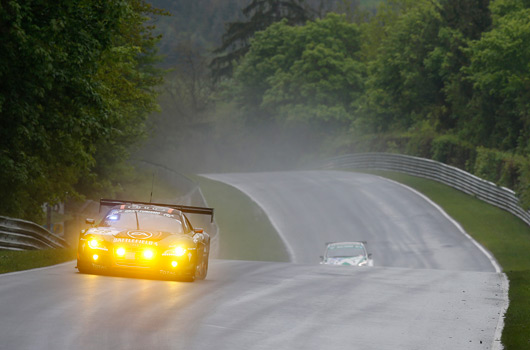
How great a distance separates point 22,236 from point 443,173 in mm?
35028

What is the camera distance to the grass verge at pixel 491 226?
33.3 m

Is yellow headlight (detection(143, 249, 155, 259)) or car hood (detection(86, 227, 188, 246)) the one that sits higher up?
car hood (detection(86, 227, 188, 246))

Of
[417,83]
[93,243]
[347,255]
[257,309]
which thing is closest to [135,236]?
[93,243]

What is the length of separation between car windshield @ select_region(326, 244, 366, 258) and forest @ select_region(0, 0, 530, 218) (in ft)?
28.9

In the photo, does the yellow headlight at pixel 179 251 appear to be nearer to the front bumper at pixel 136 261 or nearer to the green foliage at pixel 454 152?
the front bumper at pixel 136 261

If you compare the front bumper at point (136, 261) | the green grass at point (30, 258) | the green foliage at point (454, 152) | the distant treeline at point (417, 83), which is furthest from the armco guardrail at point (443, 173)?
the front bumper at point (136, 261)

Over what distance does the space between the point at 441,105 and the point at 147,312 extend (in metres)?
65.7

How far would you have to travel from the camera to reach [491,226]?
4125cm

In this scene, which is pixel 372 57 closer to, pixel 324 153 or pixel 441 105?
pixel 324 153

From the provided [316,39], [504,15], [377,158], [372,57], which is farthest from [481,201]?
[372,57]

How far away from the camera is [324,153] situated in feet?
288

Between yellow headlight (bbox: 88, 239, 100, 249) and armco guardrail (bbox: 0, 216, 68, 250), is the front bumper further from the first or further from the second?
armco guardrail (bbox: 0, 216, 68, 250)

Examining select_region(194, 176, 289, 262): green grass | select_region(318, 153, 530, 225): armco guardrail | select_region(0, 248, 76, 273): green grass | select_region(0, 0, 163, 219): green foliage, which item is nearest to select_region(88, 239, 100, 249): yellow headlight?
select_region(0, 248, 76, 273): green grass

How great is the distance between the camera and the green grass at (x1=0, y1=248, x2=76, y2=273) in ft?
57.6
